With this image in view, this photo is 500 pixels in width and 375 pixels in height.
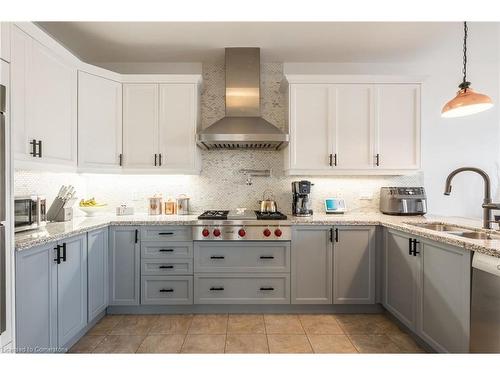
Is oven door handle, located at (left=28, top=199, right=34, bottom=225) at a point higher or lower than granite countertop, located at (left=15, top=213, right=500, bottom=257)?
higher

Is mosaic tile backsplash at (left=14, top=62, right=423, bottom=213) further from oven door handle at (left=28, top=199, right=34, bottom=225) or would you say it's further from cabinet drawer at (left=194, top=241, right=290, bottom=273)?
oven door handle at (left=28, top=199, right=34, bottom=225)

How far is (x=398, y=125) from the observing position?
304cm

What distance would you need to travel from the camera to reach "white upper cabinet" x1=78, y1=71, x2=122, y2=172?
2699mm

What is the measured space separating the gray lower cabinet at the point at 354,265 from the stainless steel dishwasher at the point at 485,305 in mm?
1104

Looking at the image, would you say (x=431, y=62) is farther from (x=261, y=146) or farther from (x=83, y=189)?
(x=83, y=189)

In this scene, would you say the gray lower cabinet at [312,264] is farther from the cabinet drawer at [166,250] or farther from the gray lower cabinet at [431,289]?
the cabinet drawer at [166,250]

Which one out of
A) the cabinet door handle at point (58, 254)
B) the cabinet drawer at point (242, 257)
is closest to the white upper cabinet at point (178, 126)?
the cabinet drawer at point (242, 257)

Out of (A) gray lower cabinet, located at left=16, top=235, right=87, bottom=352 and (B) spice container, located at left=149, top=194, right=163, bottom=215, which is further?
(B) spice container, located at left=149, top=194, right=163, bottom=215

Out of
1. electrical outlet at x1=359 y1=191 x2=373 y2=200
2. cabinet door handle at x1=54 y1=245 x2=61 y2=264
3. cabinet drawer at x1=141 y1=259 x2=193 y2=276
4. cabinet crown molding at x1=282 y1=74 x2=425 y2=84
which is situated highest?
cabinet crown molding at x1=282 y1=74 x2=425 y2=84

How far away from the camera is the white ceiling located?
264 centimetres

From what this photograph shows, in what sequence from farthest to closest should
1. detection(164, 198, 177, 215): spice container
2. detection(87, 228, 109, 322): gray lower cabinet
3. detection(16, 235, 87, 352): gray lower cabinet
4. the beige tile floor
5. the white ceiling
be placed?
detection(164, 198, 177, 215): spice container → the white ceiling → detection(87, 228, 109, 322): gray lower cabinet → the beige tile floor → detection(16, 235, 87, 352): gray lower cabinet

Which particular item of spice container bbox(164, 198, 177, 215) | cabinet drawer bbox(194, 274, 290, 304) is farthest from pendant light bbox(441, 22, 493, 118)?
spice container bbox(164, 198, 177, 215)

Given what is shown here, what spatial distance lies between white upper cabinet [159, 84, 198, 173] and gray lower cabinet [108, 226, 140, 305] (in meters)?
0.82

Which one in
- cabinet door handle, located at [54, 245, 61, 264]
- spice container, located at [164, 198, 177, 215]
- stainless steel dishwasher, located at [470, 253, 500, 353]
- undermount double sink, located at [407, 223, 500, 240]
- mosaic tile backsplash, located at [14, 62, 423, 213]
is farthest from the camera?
mosaic tile backsplash, located at [14, 62, 423, 213]
